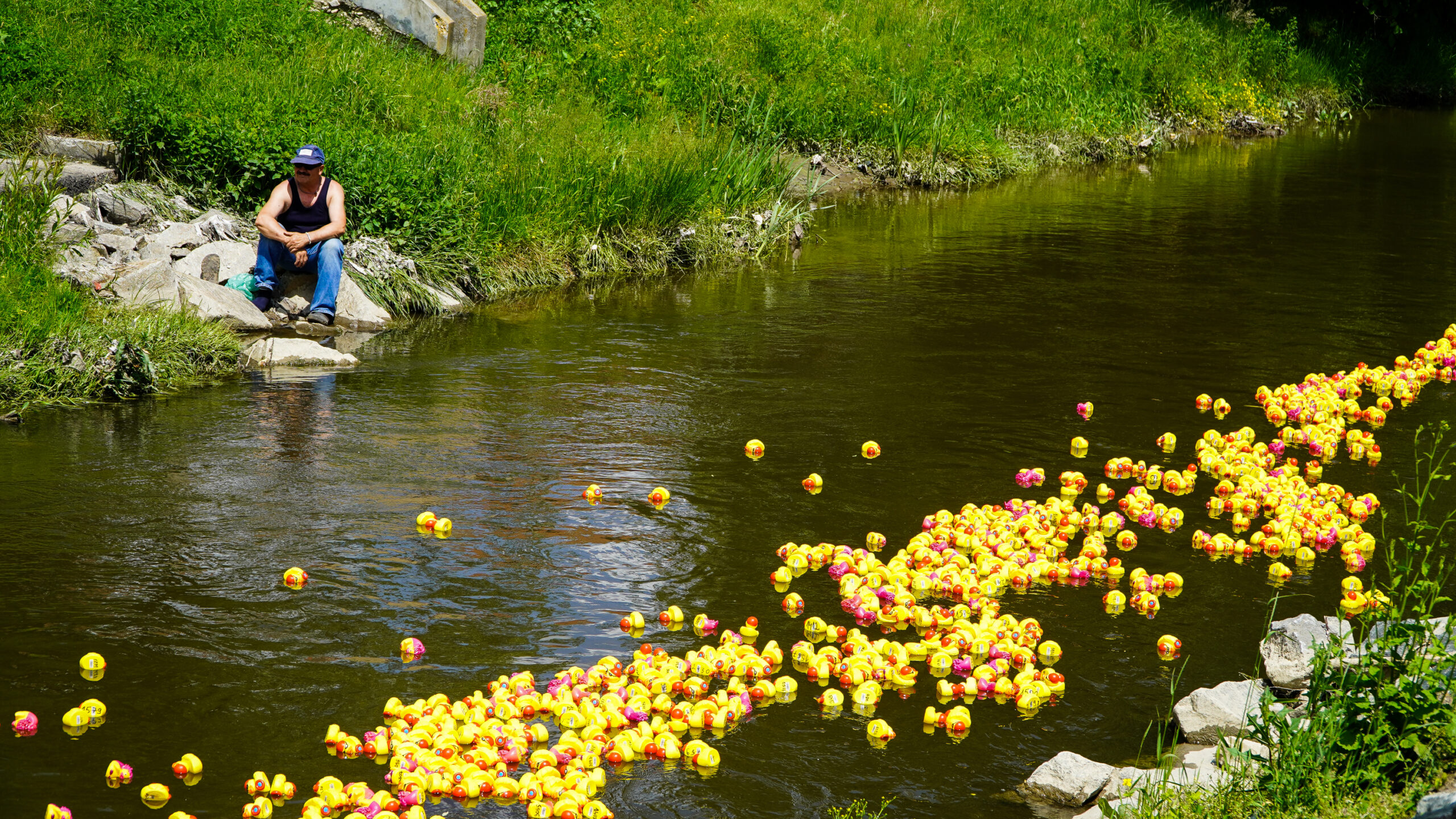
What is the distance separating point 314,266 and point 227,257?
2.27ft

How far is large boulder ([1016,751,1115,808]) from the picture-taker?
14.0ft

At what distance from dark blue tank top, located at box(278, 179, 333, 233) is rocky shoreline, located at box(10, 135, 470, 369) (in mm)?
412

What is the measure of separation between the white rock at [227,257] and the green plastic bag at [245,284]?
0.04 metres

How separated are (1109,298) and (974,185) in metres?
6.12

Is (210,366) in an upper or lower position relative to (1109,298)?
lower

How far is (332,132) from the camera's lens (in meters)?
10.8

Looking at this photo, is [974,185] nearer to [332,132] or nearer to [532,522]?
[332,132]

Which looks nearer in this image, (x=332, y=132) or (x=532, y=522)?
(x=532, y=522)

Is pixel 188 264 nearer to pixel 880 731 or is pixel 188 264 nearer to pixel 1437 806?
pixel 880 731

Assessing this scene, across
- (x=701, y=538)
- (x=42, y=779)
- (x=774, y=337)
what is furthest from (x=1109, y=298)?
(x=42, y=779)

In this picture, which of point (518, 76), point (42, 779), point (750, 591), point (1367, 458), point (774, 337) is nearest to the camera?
point (42, 779)

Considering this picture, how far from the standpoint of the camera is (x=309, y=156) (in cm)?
948

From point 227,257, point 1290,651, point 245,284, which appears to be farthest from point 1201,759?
point 227,257

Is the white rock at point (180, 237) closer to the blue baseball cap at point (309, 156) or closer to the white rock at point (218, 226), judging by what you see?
the white rock at point (218, 226)
